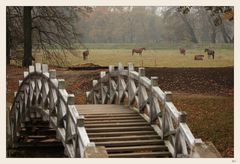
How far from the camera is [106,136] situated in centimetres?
684

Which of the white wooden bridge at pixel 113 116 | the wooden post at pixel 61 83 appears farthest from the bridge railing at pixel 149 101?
the wooden post at pixel 61 83

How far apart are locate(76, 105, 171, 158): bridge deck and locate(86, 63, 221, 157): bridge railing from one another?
0.11m

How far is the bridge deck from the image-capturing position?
6.54m

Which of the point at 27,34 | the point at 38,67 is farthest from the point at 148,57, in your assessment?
the point at 27,34

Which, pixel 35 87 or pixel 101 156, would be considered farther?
pixel 35 87

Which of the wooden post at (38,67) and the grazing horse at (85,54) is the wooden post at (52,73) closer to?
the wooden post at (38,67)

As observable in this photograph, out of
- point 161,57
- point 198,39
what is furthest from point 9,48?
point 198,39

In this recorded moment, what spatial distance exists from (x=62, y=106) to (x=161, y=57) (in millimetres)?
1409

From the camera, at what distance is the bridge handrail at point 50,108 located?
644 centimetres

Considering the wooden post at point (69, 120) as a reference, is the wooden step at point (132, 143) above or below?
below

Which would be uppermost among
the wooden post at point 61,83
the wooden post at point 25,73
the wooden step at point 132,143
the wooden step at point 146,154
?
the wooden post at point 25,73

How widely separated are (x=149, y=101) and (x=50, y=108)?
139cm

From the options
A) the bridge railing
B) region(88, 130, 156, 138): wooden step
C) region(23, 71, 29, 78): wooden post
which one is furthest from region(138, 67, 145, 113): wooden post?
region(23, 71, 29, 78): wooden post
